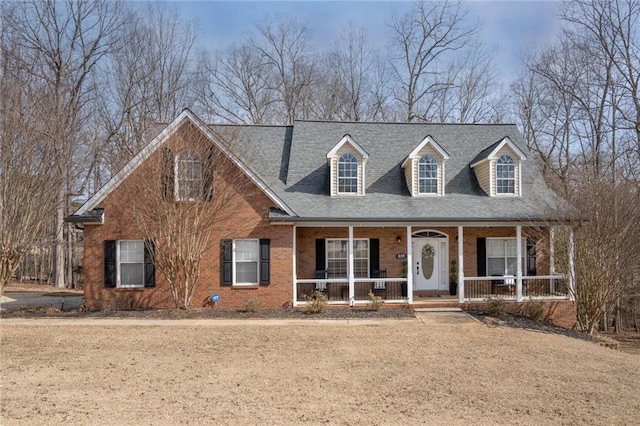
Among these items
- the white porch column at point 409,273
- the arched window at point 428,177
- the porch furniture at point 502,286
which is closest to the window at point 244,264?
the white porch column at point 409,273

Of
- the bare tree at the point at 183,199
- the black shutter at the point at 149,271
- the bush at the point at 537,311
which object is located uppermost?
the bare tree at the point at 183,199

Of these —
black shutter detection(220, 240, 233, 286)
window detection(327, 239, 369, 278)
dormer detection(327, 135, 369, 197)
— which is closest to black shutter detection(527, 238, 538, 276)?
window detection(327, 239, 369, 278)

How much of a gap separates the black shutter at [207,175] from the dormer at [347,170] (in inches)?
176

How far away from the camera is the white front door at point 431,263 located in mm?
17000

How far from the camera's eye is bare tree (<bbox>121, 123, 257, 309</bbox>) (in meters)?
13.7

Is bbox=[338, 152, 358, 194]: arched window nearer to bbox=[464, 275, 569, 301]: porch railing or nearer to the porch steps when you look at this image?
the porch steps

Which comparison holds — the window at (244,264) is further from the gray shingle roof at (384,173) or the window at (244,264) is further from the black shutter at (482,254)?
the black shutter at (482,254)

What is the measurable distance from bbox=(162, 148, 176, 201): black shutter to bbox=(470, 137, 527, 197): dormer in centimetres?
1160

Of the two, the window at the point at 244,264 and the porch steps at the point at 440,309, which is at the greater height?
the window at the point at 244,264

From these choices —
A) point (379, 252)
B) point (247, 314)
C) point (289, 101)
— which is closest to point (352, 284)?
point (379, 252)

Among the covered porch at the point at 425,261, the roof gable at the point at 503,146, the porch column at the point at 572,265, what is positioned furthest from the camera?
the roof gable at the point at 503,146

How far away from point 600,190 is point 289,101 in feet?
84.3

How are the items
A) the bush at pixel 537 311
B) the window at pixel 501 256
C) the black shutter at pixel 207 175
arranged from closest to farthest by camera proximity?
the black shutter at pixel 207 175, the bush at pixel 537 311, the window at pixel 501 256

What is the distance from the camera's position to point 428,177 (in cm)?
1681
